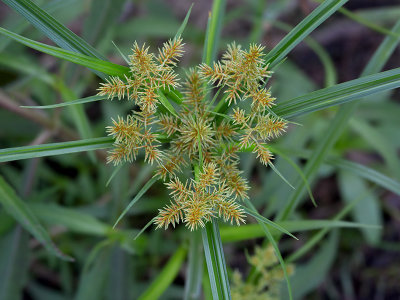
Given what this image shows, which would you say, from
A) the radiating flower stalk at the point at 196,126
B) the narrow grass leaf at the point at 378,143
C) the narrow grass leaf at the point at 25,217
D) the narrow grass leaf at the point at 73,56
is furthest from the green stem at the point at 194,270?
the narrow grass leaf at the point at 378,143

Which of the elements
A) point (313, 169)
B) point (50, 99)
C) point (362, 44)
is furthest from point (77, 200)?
point (362, 44)

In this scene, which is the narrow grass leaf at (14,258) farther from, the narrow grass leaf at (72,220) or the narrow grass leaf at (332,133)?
the narrow grass leaf at (332,133)

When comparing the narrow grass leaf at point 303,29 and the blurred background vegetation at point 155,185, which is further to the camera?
the blurred background vegetation at point 155,185

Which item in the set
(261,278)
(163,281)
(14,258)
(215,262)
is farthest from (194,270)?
(14,258)

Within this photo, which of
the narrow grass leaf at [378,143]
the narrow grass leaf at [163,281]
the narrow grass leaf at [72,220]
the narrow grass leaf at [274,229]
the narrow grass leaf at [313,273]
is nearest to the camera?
the narrow grass leaf at [274,229]

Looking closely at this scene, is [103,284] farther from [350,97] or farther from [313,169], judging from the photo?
[350,97]

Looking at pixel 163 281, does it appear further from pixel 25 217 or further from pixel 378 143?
pixel 378 143
